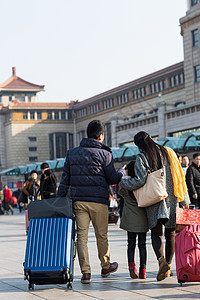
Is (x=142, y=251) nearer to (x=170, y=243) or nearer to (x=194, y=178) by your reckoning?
(x=170, y=243)

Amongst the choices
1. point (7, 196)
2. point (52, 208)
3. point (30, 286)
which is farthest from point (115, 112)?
point (30, 286)

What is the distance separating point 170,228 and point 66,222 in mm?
1177

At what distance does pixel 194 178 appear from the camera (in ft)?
37.7

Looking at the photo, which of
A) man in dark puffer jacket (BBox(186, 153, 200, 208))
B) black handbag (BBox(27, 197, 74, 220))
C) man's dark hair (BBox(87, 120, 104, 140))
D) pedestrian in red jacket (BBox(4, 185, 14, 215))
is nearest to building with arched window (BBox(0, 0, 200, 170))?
pedestrian in red jacket (BBox(4, 185, 14, 215))

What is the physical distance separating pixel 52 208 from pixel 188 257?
153 centimetres

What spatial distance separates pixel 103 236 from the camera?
6.92 metres

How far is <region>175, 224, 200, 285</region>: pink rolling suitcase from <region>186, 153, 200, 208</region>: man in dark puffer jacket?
5.08 metres

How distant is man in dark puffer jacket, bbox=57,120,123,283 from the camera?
6789 millimetres

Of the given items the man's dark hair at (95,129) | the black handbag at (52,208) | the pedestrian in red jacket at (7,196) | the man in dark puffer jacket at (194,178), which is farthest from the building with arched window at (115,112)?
the black handbag at (52,208)

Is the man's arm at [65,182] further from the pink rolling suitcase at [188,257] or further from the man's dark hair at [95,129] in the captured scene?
the pink rolling suitcase at [188,257]

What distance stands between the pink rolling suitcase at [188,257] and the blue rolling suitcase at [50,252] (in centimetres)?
113

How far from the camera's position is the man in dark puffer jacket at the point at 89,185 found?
22.3 ft

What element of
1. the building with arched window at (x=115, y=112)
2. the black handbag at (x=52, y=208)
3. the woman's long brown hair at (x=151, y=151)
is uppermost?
the building with arched window at (x=115, y=112)

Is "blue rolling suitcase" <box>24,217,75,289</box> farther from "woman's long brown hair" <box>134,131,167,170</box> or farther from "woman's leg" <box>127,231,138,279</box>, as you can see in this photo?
"woman's long brown hair" <box>134,131,167,170</box>
